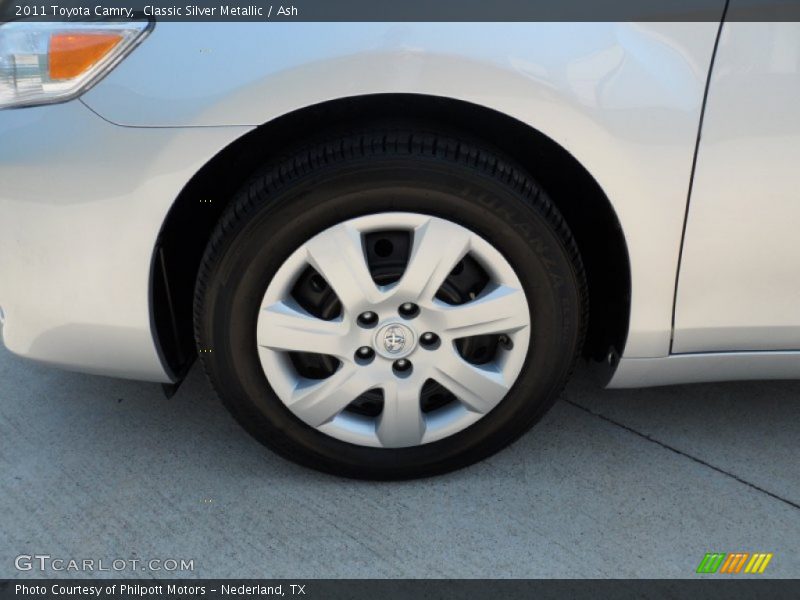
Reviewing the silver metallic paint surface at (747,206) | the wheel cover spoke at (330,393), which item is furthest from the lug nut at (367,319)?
the silver metallic paint surface at (747,206)

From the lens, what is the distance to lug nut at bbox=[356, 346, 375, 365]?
1822mm

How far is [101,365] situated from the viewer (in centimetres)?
189

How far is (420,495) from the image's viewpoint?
6.39 ft

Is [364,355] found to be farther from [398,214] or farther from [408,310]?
[398,214]

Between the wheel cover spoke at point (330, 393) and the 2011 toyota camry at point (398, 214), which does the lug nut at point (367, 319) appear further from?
the wheel cover spoke at point (330, 393)

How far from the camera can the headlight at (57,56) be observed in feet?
5.17

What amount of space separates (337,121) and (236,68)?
0.29 meters

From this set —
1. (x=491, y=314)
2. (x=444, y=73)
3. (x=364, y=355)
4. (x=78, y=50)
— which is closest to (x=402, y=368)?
(x=364, y=355)

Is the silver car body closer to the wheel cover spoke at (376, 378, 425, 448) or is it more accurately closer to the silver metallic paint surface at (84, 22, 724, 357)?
the silver metallic paint surface at (84, 22, 724, 357)

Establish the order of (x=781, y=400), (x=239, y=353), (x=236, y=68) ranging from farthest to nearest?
(x=781, y=400), (x=239, y=353), (x=236, y=68)

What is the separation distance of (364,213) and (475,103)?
0.34 meters

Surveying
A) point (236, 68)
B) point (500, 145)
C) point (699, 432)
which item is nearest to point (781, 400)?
point (699, 432)

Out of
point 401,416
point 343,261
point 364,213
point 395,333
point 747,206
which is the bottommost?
point 401,416

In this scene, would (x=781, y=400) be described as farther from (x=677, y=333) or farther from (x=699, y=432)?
(x=677, y=333)
